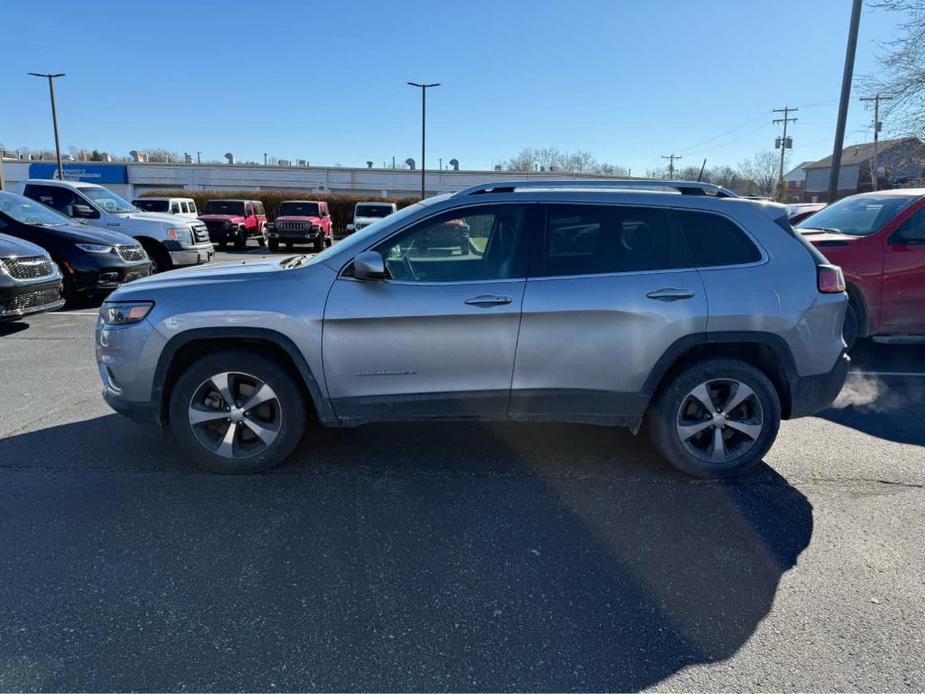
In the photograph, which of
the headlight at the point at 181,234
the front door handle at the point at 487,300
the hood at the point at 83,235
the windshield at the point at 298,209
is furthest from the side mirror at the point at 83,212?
the front door handle at the point at 487,300

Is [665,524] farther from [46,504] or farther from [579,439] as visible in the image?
[46,504]

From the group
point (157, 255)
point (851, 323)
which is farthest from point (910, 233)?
point (157, 255)

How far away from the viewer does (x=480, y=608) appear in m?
2.69

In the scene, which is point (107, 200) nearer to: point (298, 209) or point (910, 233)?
point (298, 209)

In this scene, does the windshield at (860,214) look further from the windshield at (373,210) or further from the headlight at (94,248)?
the windshield at (373,210)

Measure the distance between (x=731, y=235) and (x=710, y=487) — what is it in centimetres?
162

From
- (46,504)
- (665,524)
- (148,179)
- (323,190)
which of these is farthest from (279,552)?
(148,179)

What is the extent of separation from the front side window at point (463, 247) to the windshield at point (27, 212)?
8304 millimetres

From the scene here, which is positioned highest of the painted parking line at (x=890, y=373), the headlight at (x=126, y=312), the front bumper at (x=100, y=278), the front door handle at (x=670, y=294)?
the front door handle at (x=670, y=294)

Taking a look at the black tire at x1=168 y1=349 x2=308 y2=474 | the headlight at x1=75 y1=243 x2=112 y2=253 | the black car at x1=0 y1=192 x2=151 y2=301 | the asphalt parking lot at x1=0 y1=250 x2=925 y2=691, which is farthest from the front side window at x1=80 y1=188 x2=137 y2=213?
the black tire at x1=168 y1=349 x2=308 y2=474

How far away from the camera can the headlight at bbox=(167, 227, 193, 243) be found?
12702 millimetres

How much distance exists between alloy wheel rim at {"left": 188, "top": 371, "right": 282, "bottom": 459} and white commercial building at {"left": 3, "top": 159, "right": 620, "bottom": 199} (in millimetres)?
53926

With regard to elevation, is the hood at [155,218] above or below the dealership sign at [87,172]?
below

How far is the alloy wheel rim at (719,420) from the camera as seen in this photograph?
3938 millimetres
